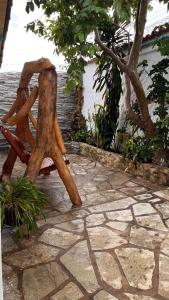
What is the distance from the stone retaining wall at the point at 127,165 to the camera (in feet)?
16.0

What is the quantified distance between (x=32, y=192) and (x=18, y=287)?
1.16m

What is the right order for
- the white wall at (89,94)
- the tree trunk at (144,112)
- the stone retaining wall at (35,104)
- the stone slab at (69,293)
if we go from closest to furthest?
the stone slab at (69,293) < the tree trunk at (144,112) < the white wall at (89,94) < the stone retaining wall at (35,104)

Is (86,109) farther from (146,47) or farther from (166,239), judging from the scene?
(166,239)

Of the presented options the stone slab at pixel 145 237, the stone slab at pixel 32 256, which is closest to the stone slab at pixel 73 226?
the stone slab at pixel 32 256

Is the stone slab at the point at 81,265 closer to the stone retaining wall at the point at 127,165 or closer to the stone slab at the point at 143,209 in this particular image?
the stone slab at the point at 143,209

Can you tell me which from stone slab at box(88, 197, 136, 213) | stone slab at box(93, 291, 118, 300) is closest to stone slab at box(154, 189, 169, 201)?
stone slab at box(88, 197, 136, 213)

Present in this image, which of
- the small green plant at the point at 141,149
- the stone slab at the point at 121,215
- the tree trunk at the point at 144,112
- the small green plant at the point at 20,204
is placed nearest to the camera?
the small green plant at the point at 20,204

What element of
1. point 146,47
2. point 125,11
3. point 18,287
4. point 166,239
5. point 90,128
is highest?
point 146,47

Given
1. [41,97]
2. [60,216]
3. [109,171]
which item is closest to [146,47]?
[109,171]

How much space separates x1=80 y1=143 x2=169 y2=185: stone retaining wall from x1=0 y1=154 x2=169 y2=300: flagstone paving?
392mm

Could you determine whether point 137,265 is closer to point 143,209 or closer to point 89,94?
point 143,209

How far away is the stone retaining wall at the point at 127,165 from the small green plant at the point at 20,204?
226 centimetres

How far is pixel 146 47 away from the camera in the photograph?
5797 mm

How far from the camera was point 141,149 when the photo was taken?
5.28 meters
